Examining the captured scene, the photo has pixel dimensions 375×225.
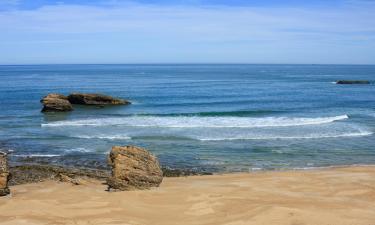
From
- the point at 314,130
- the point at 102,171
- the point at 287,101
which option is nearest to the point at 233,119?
the point at 314,130

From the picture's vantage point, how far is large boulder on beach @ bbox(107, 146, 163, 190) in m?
14.8

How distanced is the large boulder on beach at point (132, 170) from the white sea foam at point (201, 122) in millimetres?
20580

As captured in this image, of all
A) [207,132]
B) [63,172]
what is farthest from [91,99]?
[63,172]

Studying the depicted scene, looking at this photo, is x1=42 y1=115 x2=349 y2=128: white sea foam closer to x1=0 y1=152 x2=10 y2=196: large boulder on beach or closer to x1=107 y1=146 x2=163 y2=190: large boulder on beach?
x1=107 y1=146 x2=163 y2=190: large boulder on beach

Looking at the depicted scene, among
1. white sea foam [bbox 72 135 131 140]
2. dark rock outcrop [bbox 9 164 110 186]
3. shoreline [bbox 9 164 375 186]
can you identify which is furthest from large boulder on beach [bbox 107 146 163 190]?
white sea foam [bbox 72 135 131 140]

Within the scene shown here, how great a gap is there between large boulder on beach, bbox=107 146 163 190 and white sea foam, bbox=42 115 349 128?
810 inches

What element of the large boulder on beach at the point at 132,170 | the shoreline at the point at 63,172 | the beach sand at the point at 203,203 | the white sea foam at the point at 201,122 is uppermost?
the large boulder on beach at the point at 132,170

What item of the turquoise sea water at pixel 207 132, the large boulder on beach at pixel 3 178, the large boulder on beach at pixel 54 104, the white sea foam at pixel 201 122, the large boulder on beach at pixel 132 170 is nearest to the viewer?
the large boulder on beach at pixel 3 178

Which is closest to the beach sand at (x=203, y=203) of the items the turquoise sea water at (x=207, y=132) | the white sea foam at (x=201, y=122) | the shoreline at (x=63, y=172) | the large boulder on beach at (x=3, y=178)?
the large boulder on beach at (x=3, y=178)

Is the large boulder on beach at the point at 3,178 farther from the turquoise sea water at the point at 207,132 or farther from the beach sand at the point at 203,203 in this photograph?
the turquoise sea water at the point at 207,132

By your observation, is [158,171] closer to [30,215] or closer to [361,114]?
[30,215]

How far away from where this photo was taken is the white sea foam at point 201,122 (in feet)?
121

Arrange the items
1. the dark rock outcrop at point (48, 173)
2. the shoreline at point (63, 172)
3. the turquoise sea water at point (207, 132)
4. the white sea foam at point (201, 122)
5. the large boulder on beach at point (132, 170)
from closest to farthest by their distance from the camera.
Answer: the large boulder on beach at point (132, 170)
the dark rock outcrop at point (48, 173)
the shoreline at point (63, 172)
the turquoise sea water at point (207, 132)
the white sea foam at point (201, 122)

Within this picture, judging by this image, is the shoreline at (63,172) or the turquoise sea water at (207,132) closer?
the shoreline at (63,172)
